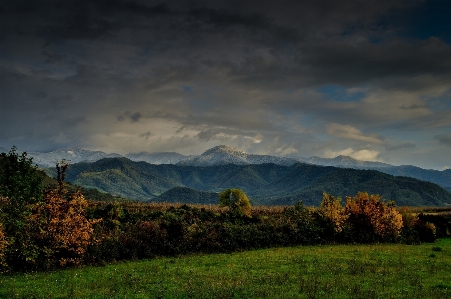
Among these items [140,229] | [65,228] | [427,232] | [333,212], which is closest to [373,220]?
[333,212]

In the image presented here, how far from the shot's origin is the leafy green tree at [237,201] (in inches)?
2408

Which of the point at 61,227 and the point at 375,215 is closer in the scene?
the point at 61,227

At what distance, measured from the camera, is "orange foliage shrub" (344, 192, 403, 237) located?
5188cm

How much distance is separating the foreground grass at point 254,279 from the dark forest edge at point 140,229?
2.98m

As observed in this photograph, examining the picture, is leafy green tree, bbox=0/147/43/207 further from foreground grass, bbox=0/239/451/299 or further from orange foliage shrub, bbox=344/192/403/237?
orange foliage shrub, bbox=344/192/403/237

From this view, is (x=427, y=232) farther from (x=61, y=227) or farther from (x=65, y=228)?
(x=61, y=227)

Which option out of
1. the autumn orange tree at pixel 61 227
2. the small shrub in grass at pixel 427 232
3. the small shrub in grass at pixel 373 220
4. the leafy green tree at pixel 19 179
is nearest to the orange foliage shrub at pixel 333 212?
the small shrub in grass at pixel 373 220

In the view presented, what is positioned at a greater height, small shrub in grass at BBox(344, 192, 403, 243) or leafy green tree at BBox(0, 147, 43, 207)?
leafy green tree at BBox(0, 147, 43, 207)

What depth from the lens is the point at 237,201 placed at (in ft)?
240

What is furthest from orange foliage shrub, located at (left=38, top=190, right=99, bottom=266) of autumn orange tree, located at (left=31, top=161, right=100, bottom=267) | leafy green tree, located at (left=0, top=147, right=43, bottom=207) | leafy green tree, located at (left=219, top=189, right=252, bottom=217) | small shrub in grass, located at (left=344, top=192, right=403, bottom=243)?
small shrub in grass, located at (left=344, top=192, right=403, bottom=243)

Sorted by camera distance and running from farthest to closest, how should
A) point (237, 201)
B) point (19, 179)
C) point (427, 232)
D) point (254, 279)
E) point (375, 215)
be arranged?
point (237, 201), point (19, 179), point (427, 232), point (375, 215), point (254, 279)

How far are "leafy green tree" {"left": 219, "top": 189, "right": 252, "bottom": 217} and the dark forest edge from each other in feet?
2.23

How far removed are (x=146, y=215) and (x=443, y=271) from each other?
135ft

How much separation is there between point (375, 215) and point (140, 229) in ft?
117
